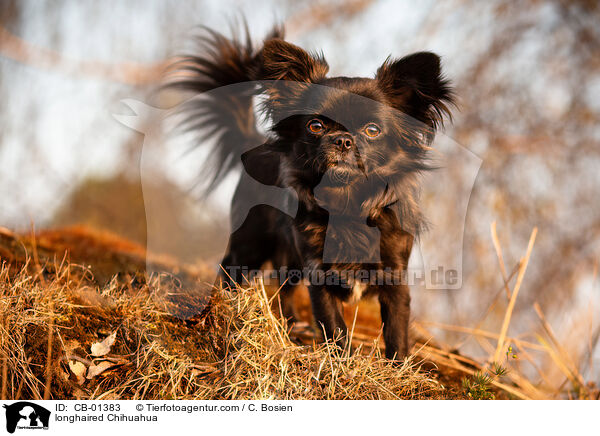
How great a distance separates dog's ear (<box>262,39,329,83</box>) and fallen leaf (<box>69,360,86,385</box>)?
106 cm

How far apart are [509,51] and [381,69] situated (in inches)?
29.3

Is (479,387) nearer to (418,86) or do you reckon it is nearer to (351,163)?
(351,163)

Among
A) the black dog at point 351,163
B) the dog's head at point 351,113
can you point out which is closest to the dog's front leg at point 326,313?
the black dog at point 351,163

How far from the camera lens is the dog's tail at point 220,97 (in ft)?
5.99

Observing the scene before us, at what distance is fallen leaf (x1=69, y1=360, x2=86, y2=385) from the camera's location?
3.77 ft

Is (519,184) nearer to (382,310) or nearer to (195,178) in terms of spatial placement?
(382,310)

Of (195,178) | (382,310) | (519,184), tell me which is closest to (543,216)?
(519,184)

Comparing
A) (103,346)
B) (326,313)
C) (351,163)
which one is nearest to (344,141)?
(351,163)

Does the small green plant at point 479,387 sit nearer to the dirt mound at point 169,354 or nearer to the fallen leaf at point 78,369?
the dirt mound at point 169,354
